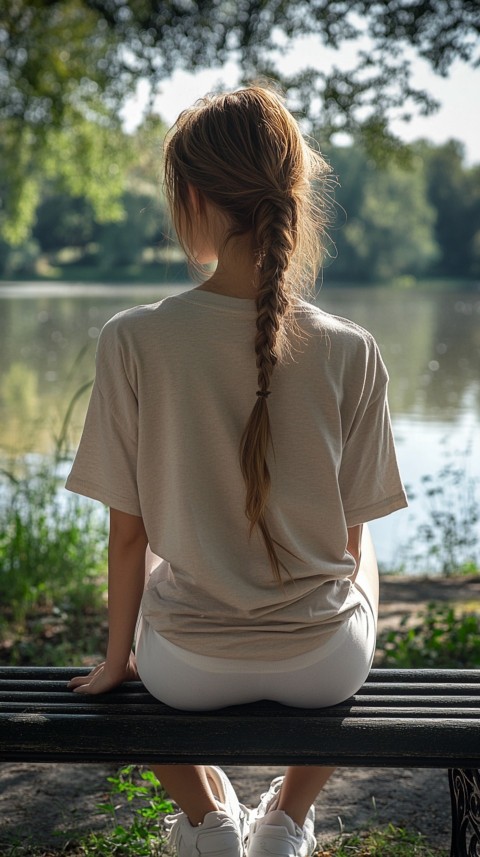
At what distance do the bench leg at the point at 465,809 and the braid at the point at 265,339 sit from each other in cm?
70

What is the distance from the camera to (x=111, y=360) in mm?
1870

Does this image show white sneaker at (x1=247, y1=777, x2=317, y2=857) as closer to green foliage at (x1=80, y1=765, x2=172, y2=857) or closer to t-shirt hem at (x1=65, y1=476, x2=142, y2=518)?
green foliage at (x1=80, y1=765, x2=172, y2=857)

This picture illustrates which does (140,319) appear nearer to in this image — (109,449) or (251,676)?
(109,449)

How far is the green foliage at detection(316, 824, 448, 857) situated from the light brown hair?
3.41 feet

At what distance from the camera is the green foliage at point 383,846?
2492 mm

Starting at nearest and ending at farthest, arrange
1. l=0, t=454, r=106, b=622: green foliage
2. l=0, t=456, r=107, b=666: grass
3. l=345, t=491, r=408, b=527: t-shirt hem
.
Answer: l=345, t=491, r=408, b=527: t-shirt hem, l=0, t=456, r=107, b=666: grass, l=0, t=454, r=106, b=622: green foliage

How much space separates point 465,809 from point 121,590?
35.9 inches

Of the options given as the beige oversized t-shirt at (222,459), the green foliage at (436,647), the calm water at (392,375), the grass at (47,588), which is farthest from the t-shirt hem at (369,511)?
the calm water at (392,375)

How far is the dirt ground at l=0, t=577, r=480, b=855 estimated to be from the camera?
2664mm

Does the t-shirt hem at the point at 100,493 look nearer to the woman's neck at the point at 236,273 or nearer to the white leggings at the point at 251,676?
the white leggings at the point at 251,676

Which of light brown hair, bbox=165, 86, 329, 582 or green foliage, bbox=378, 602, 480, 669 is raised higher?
light brown hair, bbox=165, 86, 329, 582

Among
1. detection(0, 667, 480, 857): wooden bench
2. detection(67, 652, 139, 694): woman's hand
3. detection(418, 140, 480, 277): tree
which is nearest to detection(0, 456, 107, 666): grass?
detection(67, 652, 139, 694): woman's hand

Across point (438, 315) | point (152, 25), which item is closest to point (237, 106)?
point (152, 25)

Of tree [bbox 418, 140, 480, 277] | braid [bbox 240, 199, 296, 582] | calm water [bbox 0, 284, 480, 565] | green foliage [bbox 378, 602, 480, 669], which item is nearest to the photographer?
braid [bbox 240, 199, 296, 582]
